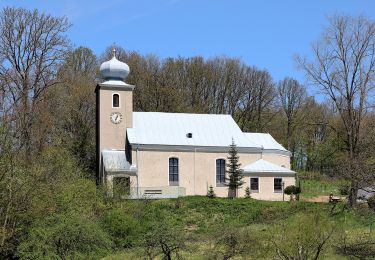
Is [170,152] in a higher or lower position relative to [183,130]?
lower

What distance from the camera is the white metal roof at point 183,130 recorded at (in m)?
40.9

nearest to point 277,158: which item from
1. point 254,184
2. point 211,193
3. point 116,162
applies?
point 254,184

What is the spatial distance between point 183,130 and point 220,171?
397 cm

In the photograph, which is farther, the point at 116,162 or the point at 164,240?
the point at 116,162

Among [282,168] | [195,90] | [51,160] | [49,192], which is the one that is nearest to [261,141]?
[282,168]

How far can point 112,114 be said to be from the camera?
41406 mm

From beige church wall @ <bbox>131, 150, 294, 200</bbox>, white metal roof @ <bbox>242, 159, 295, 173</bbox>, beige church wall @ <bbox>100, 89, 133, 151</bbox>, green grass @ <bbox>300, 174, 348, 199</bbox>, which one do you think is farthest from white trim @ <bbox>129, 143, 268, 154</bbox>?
green grass @ <bbox>300, 174, 348, 199</bbox>

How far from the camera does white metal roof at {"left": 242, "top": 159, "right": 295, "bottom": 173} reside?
4047 cm

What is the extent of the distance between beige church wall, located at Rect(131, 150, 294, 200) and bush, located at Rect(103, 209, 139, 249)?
588 inches

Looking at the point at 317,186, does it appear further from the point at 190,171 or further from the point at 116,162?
the point at 116,162

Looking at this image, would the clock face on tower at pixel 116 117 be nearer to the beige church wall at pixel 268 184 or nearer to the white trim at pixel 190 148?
the white trim at pixel 190 148

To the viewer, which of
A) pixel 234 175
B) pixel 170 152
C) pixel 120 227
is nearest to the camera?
pixel 120 227

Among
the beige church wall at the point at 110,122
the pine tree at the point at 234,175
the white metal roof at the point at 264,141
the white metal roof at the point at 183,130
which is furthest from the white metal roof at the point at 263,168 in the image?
the beige church wall at the point at 110,122

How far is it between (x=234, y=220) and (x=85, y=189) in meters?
8.69
